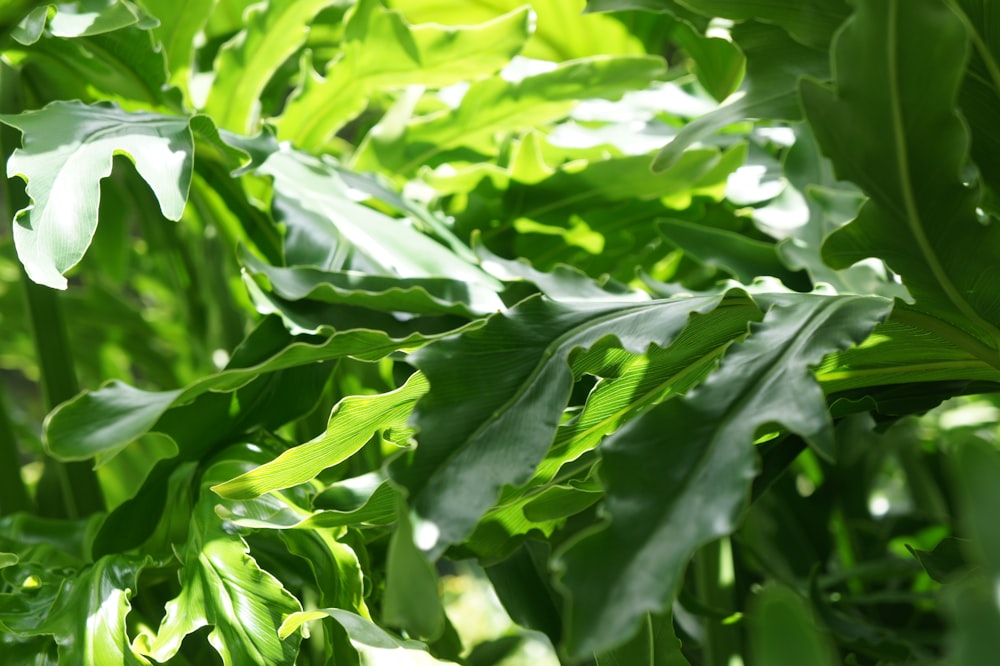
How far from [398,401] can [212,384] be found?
115mm

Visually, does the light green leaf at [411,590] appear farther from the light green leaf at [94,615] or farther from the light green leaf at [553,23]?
the light green leaf at [553,23]

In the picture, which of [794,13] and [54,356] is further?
[54,356]

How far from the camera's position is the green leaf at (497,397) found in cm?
28

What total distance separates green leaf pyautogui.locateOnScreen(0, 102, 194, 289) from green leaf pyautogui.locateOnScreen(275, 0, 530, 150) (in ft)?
0.51

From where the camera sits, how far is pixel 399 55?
1.92 feet

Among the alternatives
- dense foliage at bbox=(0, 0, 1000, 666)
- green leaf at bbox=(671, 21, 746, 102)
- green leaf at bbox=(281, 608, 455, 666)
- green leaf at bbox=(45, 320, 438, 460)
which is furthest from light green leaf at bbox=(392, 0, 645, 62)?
green leaf at bbox=(281, 608, 455, 666)

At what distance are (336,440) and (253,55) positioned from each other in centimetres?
36

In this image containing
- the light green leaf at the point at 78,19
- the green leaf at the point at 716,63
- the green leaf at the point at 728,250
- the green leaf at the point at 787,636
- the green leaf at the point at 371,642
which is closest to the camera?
the green leaf at the point at 787,636

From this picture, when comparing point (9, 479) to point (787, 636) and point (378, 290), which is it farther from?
point (787, 636)

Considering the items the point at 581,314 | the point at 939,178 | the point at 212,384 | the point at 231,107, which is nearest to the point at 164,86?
the point at 231,107

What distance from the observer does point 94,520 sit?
500mm

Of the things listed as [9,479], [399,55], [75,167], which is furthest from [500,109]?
[9,479]

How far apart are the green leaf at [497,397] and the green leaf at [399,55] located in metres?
0.27

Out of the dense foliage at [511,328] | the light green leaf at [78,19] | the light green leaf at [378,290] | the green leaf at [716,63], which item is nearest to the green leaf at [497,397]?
the dense foliage at [511,328]
